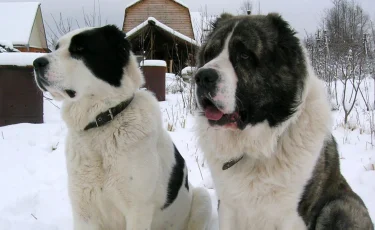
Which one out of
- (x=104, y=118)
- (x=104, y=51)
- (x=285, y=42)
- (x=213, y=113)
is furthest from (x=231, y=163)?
(x=104, y=51)

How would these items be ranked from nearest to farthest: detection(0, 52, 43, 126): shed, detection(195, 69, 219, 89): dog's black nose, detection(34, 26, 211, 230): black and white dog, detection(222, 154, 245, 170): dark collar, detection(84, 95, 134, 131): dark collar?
detection(195, 69, 219, 89): dog's black nose
detection(222, 154, 245, 170): dark collar
detection(34, 26, 211, 230): black and white dog
detection(84, 95, 134, 131): dark collar
detection(0, 52, 43, 126): shed

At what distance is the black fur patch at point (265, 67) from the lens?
1882 mm

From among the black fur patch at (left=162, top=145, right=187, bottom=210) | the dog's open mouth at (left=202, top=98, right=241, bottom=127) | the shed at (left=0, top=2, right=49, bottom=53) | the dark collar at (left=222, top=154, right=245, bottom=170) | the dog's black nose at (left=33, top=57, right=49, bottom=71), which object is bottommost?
the black fur patch at (left=162, top=145, right=187, bottom=210)

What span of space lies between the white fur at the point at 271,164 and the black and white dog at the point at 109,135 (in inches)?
18.9

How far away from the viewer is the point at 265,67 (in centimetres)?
190

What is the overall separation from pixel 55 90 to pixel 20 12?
33.2 metres

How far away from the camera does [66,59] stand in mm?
2242

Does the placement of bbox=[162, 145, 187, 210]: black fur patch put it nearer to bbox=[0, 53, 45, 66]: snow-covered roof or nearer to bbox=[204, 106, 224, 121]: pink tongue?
bbox=[204, 106, 224, 121]: pink tongue

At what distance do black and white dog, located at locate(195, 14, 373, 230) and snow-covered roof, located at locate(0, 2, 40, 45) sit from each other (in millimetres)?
28174

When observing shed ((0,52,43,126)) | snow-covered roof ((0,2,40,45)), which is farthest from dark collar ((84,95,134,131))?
snow-covered roof ((0,2,40,45))

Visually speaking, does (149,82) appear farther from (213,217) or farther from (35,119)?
(213,217)

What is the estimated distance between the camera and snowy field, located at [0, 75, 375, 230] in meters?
3.03

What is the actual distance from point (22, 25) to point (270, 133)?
31.4 m

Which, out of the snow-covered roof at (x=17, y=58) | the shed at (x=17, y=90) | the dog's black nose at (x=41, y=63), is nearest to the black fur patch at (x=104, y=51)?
the dog's black nose at (x=41, y=63)
